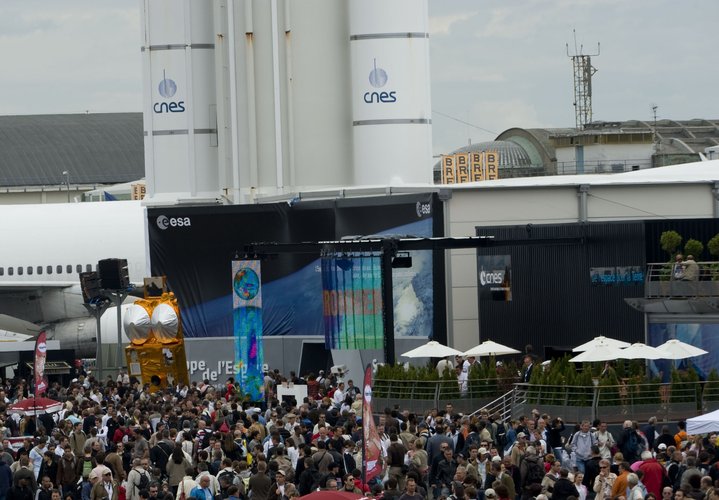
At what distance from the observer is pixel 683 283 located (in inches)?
1282

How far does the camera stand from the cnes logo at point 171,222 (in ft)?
156

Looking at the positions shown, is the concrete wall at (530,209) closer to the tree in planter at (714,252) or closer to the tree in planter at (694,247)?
the tree in planter at (714,252)

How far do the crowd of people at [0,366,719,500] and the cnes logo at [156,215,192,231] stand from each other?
A: 1816 centimetres

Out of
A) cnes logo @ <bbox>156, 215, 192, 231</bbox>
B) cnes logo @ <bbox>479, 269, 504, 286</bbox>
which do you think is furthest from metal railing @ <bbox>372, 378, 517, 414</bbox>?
cnes logo @ <bbox>156, 215, 192, 231</bbox>

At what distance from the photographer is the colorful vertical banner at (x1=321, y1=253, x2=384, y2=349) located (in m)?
39.8

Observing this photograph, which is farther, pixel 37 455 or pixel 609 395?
pixel 609 395

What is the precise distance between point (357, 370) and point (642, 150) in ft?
157

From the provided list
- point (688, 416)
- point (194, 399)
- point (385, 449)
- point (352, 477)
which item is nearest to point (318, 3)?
point (194, 399)

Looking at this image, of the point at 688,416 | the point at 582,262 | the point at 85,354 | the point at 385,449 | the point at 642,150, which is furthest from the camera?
the point at 642,150

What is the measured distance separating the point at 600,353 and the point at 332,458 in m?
8.53

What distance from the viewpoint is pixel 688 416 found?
28.7 m

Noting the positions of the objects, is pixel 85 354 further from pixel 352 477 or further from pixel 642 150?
pixel 642 150

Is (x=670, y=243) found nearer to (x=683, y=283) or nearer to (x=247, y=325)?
(x=683, y=283)

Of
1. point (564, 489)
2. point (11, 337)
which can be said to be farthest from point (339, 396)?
point (11, 337)
